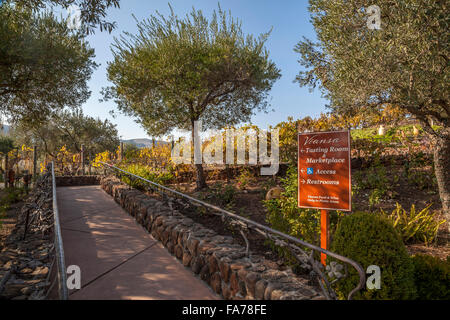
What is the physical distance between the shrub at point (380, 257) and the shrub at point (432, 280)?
0.62 meters

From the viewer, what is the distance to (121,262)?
12.2 feet

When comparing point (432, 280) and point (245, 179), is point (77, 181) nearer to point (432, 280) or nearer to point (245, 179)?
point (245, 179)

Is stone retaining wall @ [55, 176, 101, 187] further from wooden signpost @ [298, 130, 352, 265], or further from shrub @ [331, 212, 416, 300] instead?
shrub @ [331, 212, 416, 300]

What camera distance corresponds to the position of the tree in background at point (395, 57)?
4086 millimetres

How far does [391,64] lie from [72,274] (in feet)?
18.4

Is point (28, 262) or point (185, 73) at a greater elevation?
point (185, 73)

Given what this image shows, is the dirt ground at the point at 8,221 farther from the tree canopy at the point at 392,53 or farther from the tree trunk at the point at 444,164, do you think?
the tree trunk at the point at 444,164

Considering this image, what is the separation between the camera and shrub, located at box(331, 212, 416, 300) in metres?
2.34

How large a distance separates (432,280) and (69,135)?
28.3 meters

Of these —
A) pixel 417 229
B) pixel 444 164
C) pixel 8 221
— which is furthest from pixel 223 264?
pixel 8 221

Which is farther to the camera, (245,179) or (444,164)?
(245,179)

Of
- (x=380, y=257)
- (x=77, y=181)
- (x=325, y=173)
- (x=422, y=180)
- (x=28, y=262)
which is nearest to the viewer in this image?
(x=380, y=257)

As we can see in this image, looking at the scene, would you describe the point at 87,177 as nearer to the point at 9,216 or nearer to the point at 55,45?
the point at 9,216

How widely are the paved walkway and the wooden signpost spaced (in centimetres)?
164
